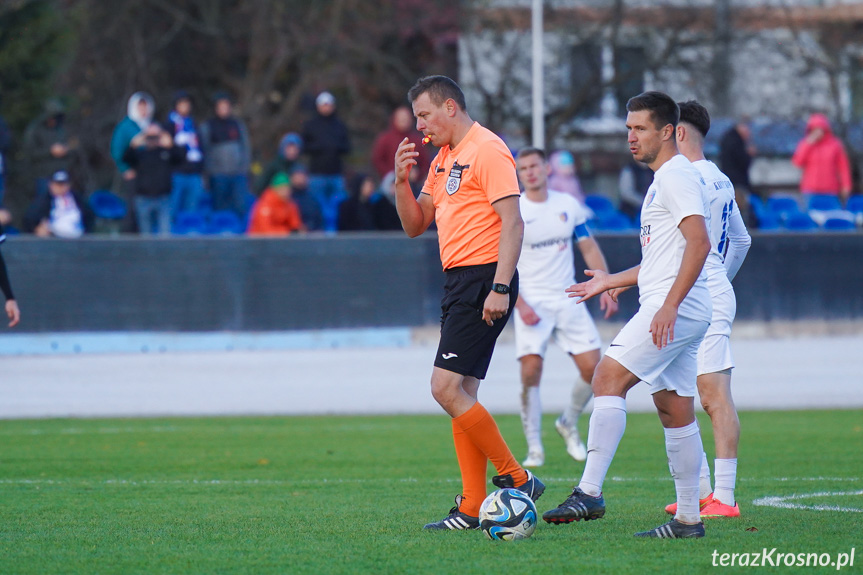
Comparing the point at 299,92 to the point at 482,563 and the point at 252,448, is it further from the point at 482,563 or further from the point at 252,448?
the point at 482,563

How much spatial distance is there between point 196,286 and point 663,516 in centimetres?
1048

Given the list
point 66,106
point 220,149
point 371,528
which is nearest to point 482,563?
point 371,528

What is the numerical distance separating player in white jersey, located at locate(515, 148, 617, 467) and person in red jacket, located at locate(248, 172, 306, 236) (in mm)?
7825

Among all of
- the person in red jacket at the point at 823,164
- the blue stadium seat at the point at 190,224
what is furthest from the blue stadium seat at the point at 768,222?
the blue stadium seat at the point at 190,224

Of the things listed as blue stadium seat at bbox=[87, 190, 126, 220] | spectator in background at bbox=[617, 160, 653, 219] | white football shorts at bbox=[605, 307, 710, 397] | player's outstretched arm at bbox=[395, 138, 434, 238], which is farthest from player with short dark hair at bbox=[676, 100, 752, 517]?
blue stadium seat at bbox=[87, 190, 126, 220]

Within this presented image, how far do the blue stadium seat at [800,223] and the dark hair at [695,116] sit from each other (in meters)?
12.4

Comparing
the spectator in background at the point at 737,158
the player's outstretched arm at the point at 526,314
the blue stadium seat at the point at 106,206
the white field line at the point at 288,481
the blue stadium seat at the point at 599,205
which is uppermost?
the spectator in background at the point at 737,158

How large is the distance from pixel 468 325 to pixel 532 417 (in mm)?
3348

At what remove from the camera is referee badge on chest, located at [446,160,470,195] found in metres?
6.27

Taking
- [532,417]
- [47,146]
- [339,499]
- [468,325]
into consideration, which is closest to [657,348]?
[468,325]

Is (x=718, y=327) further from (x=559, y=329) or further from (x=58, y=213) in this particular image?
(x=58, y=213)

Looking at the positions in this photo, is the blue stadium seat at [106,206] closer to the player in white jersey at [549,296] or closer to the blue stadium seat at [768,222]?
the blue stadium seat at [768,222]

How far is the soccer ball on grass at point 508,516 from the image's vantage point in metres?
5.89

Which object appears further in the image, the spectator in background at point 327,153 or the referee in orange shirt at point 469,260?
the spectator in background at point 327,153
